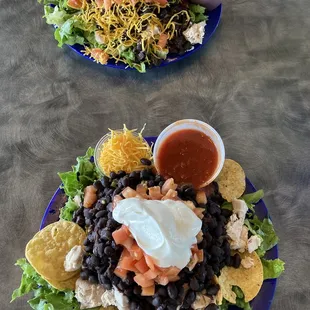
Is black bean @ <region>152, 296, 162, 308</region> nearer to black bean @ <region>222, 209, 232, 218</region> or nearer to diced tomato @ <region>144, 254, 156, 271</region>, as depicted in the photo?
diced tomato @ <region>144, 254, 156, 271</region>

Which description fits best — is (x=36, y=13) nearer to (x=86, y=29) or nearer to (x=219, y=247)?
(x=86, y=29)

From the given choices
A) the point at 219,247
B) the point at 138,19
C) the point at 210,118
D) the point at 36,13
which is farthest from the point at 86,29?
the point at 219,247

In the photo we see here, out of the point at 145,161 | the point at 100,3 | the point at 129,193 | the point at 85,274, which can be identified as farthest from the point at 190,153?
the point at 100,3

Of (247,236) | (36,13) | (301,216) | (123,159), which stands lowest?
(301,216)

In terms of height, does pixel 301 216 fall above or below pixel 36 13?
below

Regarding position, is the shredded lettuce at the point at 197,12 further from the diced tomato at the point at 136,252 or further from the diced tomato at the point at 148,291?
the diced tomato at the point at 148,291

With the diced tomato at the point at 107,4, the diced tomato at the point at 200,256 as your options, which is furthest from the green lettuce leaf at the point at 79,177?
the diced tomato at the point at 107,4
